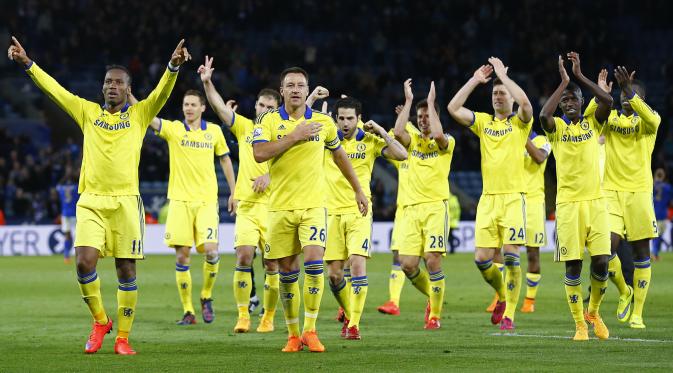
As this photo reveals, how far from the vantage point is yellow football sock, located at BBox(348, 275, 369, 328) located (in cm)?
1287

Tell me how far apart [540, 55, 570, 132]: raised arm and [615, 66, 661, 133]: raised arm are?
26.3 inches

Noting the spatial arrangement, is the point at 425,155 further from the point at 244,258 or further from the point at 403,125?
the point at 244,258

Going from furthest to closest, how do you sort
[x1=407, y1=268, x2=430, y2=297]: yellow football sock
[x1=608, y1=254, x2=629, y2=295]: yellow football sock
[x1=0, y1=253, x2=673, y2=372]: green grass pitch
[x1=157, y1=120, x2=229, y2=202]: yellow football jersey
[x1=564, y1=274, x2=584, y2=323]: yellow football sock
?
1. [x1=157, y1=120, x2=229, y2=202]: yellow football jersey
2. [x1=407, y1=268, x2=430, y2=297]: yellow football sock
3. [x1=608, y1=254, x2=629, y2=295]: yellow football sock
4. [x1=564, y1=274, x2=584, y2=323]: yellow football sock
5. [x1=0, y1=253, x2=673, y2=372]: green grass pitch

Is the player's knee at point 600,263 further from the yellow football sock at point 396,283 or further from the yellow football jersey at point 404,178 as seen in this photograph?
the yellow football sock at point 396,283

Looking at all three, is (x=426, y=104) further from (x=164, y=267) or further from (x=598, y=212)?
(x=164, y=267)

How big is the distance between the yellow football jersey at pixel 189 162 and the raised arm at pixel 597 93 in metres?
5.08

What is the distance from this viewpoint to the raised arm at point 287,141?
429 inches

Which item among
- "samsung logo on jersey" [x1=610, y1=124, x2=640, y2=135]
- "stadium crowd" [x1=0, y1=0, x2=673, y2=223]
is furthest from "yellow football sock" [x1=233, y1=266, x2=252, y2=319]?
"stadium crowd" [x1=0, y1=0, x2=673, y2=223]

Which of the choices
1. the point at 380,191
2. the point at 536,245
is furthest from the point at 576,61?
the point at 380,191

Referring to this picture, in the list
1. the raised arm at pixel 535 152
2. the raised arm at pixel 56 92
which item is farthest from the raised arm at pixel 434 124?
the raised arm at pixel 56 92

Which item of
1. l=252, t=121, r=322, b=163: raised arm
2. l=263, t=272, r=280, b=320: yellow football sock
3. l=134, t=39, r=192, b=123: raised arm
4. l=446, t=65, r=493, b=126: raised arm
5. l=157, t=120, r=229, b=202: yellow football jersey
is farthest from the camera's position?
l=157, t=120, r=229, b=202: yellow football jersey

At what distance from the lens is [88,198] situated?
444 inches

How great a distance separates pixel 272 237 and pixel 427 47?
2907 centimetres

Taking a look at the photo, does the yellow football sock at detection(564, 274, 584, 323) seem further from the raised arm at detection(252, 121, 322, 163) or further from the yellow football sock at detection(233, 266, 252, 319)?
the yellow football sock at detection(233, 266, 252, 319)
